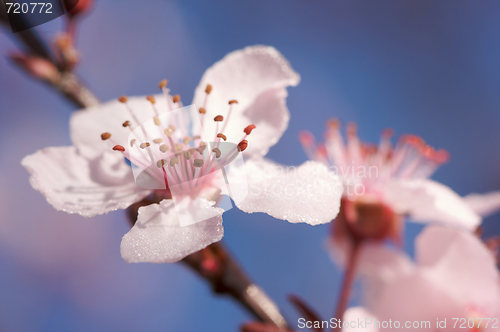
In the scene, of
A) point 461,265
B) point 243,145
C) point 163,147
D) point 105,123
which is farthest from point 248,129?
point 461,265

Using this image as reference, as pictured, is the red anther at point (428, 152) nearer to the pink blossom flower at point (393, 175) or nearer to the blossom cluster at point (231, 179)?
the pink blossom flower at point (393, 175)

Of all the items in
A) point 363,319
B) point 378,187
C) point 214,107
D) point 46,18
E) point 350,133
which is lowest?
point 363,319

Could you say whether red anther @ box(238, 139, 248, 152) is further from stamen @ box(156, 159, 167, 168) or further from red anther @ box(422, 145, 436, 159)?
red anther @ box(422, 145, 436, 159)

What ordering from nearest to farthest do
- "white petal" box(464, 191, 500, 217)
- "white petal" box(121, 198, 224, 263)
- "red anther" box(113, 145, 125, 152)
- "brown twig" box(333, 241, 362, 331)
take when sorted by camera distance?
1. "white petal" box(121, 198, 224, 263)
2. "red anther" box(113, 145, 125, 152)
3. "brown twig" box(333, 241, 362, 331)
4. "white petal" box(464, 191, 500, 217)

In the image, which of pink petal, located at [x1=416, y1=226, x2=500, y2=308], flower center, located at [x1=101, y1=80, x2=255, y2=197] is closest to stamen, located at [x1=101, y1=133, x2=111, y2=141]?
flower center, located at [x1=101, y1=80, x2=255, y2=197]

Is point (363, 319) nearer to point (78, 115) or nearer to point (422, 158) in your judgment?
point (422, 158)

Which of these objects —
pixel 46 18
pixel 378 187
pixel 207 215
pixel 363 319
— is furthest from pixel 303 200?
pixel 46 18

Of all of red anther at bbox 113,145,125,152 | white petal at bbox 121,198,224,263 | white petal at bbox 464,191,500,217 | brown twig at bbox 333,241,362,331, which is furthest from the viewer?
white petal at bbox 464,191,500,217
